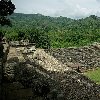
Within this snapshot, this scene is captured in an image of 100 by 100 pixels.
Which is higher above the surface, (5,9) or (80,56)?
(5,9)

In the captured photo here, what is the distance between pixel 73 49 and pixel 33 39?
1758cm

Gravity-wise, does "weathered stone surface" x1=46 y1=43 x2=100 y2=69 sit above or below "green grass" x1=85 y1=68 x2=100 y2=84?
above

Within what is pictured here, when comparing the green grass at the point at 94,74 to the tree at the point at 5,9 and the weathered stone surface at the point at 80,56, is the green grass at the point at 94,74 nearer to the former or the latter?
the weathered stone surface at the point at 80,56

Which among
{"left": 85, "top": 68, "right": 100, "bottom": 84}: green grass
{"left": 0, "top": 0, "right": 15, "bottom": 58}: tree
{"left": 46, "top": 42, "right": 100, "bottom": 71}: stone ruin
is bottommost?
{"left": 85, "top": 68, "right": 100, "bottom": 84}: green grass

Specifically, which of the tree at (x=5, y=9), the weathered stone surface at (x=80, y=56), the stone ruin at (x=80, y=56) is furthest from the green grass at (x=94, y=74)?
the tree at (x=5, y=9)

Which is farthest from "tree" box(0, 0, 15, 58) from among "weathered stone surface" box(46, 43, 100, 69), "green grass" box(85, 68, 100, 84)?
"weathered stone surface" box(46, 43, 100, 69)

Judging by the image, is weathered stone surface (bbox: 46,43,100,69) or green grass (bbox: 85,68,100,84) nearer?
green grass (bbox: 85,68,100,84)

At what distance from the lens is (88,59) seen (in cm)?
4272

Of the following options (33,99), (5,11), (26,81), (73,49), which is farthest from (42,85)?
(73,49)

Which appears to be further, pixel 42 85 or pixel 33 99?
pixel 42 85

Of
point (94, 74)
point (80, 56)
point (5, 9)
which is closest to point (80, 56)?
point (80, 56)

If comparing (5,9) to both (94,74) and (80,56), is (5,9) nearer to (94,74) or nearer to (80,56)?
(94,74)

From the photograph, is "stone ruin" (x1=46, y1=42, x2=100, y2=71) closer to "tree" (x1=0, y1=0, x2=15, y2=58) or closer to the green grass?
the green grass

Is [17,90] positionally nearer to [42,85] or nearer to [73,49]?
[42,85]
